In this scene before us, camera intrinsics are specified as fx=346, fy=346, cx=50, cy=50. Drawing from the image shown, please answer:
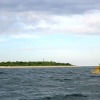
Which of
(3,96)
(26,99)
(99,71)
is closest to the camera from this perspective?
(26,99)

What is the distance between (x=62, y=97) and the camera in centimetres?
5228

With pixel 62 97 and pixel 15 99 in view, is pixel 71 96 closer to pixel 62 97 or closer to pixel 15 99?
pixel 62 97

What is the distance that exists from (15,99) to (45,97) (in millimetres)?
4882

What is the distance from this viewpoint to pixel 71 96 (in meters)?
53.3

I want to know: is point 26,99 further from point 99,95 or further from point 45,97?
point 99,95

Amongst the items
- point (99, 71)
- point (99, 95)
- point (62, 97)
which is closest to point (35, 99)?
point (62, 97)

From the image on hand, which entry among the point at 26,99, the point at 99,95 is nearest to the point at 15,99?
the point at 26,99

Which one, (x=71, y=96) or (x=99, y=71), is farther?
(x=99, y=71)

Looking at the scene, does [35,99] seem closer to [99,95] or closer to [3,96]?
[3,96]

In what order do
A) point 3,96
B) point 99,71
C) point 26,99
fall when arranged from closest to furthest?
point 26,99 → point 3,96 → point 99,71

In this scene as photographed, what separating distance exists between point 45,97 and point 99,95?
28.4 feet

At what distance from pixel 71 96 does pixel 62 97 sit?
5.70 ft

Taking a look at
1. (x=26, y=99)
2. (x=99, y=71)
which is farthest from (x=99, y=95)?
(x=99, y=71)

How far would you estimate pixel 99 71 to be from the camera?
467 feet
